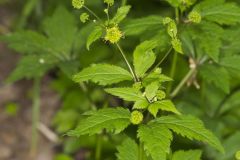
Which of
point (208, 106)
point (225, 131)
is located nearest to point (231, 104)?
point (208, 106)

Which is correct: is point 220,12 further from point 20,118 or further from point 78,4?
point 20,118

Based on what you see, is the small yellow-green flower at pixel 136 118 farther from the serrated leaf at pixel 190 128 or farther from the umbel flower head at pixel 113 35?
the umbel flower head at pixel 113 35

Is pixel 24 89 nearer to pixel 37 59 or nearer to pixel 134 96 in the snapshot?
pixel 37 59

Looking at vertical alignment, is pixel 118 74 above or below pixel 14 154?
above

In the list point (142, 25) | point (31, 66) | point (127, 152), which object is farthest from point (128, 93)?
point (31, 66)

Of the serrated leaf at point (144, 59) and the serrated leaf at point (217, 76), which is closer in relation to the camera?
the serrated leaf at point (144, 59)

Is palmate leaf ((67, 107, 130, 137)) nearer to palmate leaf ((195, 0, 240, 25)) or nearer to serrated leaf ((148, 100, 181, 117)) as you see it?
serrated leaf ((148, 100, 181, 117))

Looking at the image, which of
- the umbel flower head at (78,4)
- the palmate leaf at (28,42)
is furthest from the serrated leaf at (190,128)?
the palmate leaf at (28,42)
